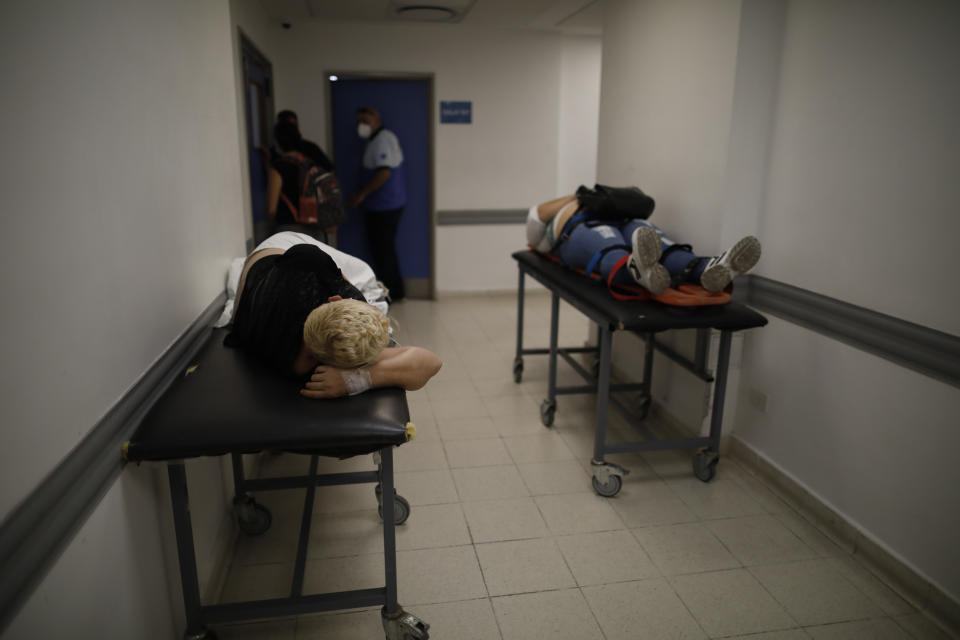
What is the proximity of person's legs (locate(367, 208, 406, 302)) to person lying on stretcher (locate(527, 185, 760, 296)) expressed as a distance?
266cm

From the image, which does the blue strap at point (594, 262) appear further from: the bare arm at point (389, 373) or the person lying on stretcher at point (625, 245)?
the bare arm at point (389, 373)

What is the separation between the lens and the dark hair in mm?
5031

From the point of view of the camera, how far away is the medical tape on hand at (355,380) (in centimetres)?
176

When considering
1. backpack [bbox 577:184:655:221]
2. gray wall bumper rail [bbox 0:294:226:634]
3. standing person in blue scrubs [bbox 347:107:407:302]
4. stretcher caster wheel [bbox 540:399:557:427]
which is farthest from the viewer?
standing person in blue scrubs [bbox 347:107:407:302]

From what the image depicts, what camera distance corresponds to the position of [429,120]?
648cm

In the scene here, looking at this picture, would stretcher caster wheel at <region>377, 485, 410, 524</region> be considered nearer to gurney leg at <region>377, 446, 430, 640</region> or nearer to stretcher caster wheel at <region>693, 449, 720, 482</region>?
gurney leg at <region>377, 446, 430, 640</region>

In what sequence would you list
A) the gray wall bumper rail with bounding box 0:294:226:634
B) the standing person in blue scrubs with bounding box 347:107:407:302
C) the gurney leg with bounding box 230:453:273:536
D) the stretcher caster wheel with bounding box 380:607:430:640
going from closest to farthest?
the gray wall bumper rail with bounding box 0:294:226:634 < the stretcher caster wheel with bounding box 380:607:430:640 < the gurney leg with bounding box 230:453:273:536 < the standing person in blue scrubs with bounding box 347:107:407:302

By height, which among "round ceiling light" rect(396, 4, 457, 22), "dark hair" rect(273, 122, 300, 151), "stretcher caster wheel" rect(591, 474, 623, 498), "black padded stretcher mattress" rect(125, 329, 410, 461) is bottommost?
"stretcher caster wheel" rect(591, 474, 623, 498)

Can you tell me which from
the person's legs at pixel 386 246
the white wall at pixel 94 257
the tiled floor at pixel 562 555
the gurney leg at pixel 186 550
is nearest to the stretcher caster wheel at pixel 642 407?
the tiled floor at pixel 562 555

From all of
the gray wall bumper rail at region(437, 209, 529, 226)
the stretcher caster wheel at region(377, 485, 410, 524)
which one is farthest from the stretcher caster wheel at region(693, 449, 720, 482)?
the gray wall bumper rail at region(437, 209, 529, 226)

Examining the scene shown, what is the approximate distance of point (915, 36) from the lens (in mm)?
2229

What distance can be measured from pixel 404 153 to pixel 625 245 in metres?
3.95

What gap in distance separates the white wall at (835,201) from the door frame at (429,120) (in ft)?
10.1

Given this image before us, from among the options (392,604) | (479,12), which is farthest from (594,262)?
(479,12)
